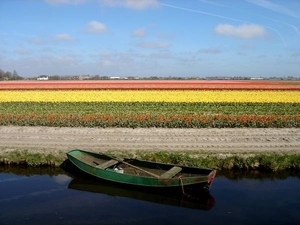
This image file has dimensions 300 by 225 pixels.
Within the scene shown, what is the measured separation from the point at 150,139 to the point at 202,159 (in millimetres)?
4791

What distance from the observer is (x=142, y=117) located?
22.2 m

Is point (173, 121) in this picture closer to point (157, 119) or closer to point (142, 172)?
point (157, 119)

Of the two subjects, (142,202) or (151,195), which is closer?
(142,202)

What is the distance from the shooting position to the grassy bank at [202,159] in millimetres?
14490

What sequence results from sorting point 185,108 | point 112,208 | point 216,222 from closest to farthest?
point 216,222, point 112,208, point 185,108

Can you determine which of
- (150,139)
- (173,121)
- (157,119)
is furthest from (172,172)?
(157,119)

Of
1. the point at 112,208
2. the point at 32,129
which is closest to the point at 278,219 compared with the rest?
the point at 112,208

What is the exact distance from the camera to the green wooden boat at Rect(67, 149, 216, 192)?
11.5m

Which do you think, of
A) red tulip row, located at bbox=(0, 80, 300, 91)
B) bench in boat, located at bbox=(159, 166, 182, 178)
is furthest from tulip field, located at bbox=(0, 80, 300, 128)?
red tulip row, located at bbox=(0, 80, 300, 91)

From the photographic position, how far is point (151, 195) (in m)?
12.2

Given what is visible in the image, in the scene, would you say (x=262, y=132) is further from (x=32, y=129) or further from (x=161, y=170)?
(x=32, y=129)

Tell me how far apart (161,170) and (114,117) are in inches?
382

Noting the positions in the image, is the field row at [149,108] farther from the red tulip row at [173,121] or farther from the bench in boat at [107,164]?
the bench in boat at [107,164]

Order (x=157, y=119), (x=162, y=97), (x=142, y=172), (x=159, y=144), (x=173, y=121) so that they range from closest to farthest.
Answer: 1. (x=142, y=172)
2. (x=159, y=144)
3. (x=173, y=121)
4. (x=157, y=119)
5. (x=162, y=97)
